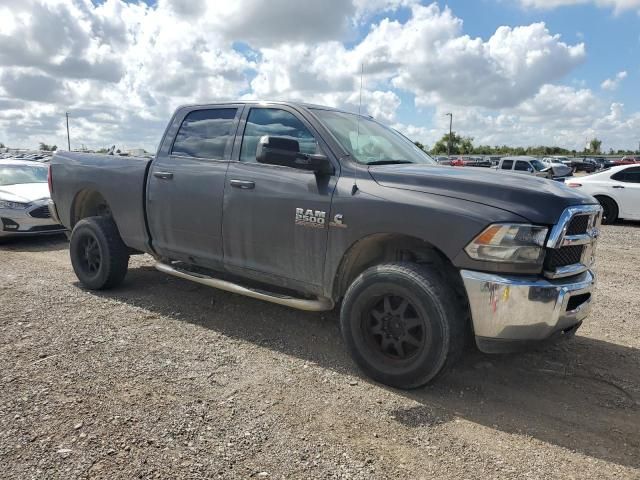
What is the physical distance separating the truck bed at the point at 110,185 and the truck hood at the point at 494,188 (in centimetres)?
252

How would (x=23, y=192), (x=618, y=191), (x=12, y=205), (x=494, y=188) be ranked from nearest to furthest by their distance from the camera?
(x=494, y=188) → (x=12, y=205) → (x=23, y=192) → (x=618, y=191)

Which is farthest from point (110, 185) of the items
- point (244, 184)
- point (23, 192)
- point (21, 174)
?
point (21, 174)

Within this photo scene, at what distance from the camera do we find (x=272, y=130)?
4.24m

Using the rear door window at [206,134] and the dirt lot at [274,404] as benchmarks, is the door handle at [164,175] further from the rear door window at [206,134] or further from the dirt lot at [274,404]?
the dirt lot at [274,404]

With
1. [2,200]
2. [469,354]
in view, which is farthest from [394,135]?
[2,200]

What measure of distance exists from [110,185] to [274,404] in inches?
124

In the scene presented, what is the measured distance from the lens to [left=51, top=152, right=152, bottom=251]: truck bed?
5031mm

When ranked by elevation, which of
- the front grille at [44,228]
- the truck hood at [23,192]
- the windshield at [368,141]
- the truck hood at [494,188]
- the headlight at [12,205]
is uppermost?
the windshield at [368,141]

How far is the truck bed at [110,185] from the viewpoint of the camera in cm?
503

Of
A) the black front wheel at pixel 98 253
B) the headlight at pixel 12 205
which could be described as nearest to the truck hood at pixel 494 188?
the black front wheel at pixel 98 253

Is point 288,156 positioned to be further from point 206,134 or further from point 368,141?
point 206,134

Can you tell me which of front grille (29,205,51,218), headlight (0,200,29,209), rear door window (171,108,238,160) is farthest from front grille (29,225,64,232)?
rear door window (171,108,238,160)

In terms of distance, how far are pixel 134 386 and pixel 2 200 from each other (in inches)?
268

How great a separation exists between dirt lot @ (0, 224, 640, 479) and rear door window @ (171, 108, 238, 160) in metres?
1.51
